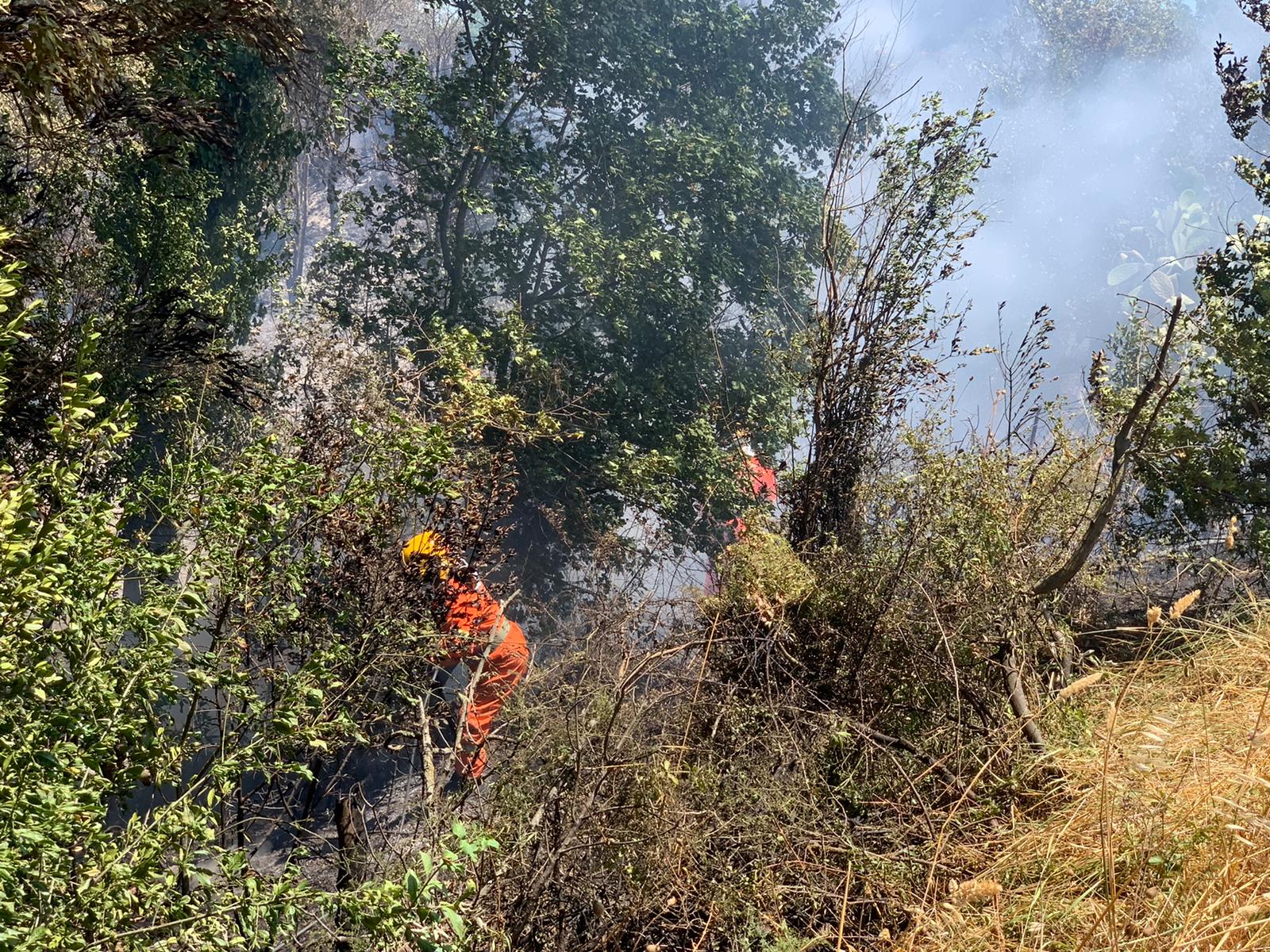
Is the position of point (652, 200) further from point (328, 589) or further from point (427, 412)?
point (328, 589)

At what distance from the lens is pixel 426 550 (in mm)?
4844

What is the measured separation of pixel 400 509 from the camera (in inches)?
187

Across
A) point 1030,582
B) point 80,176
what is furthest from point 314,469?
point 80,176

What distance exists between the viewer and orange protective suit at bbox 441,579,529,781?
4449 mm

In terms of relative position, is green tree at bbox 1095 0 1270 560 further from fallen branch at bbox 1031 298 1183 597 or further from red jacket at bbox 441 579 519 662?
red jacket at bbox 441 579 519 662

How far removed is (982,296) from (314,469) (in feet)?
174

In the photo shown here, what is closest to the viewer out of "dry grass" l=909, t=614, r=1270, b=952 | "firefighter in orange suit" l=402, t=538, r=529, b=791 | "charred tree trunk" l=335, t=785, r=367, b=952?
"dry grass" l=909, t=614, r=1270, b=952

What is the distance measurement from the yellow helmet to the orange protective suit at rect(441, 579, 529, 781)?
16cm

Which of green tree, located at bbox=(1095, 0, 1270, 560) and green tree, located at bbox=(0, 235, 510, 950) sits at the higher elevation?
green tree, located at bbox=(1095, 0, 1270, 560)

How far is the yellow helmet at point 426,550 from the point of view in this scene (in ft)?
15.7

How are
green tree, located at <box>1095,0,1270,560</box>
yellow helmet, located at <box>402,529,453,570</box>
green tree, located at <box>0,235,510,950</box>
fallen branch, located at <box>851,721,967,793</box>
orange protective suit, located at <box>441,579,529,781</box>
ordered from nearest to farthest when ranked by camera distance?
green tree, located at <box>0,235,510,950</box>, fallen branch, located at <box>851,721,967,793</box>, orange protective suit, located at <box>441,579,529,781</box>, yellow helmet, located at <box>402,529,453,570</box>, green tree, located at <box>1095,0,1270,560</box>

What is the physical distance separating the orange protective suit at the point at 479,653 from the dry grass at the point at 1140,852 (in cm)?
206

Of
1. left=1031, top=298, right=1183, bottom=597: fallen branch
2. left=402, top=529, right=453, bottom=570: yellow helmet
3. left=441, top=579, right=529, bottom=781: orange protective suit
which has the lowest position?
left=441, top=579, right=529, bottom=781: orange protective suit

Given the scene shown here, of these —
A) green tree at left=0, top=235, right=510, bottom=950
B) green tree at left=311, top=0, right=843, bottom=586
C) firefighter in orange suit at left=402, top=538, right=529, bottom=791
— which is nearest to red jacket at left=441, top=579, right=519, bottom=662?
firefighter in orange suit at left=402, top=538, right=529, bottom=791
